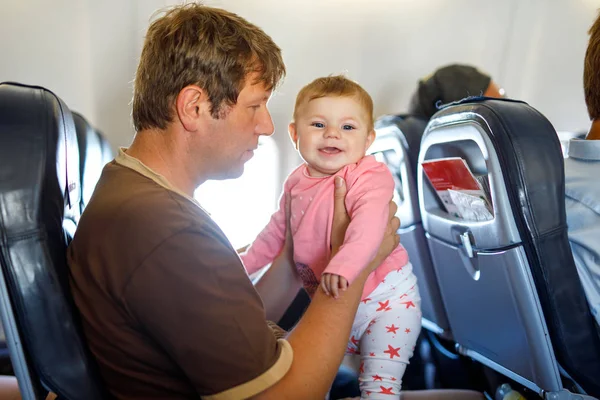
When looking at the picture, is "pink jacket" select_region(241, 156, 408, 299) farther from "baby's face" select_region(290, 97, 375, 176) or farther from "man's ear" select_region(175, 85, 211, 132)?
"man's ear" select_region(175, 85, 211, 132)

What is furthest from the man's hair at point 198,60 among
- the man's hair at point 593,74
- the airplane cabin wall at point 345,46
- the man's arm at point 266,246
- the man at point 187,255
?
the airplane cabin wall at point 345,46

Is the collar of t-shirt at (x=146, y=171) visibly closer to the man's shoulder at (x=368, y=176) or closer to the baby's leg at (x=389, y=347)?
the man's shoulder at (x=368, y=176)

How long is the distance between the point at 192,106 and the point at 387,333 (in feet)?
2.65

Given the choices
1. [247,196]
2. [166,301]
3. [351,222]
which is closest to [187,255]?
[166,301]

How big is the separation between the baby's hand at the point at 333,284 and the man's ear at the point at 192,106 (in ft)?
1.53

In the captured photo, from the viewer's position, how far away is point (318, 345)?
1.08 metres

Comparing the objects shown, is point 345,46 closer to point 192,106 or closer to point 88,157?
point 88,157

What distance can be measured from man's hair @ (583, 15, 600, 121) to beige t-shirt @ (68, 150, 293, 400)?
3.86ft

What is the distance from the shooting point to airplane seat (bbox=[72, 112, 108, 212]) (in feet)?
5.31

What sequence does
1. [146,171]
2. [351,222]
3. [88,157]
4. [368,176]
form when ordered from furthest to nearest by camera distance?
[88,157] < [368,176] < [351,222] < [146,171]

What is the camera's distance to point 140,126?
3.82ft

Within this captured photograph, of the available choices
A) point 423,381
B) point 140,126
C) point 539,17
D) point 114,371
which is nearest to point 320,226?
point 140,126

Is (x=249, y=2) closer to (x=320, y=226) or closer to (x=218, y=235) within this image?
(x=320, y=226)

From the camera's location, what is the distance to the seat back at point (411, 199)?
6.18 feet
